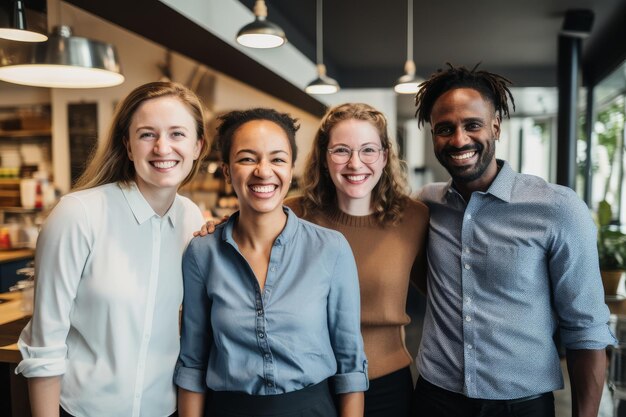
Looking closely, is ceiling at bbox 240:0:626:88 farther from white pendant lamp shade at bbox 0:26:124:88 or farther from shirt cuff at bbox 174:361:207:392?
shirt cuff at bbox 174:361:207:392

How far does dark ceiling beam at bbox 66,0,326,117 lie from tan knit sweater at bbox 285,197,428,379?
89.9 inches

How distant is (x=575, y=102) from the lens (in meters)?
5.50

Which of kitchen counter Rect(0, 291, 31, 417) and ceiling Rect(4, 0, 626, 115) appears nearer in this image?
kitchen counter Rect(0, 291, 31, 417)

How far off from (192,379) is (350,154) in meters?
0.88

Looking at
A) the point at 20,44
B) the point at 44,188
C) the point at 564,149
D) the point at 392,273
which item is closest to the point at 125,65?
the point at 44,188

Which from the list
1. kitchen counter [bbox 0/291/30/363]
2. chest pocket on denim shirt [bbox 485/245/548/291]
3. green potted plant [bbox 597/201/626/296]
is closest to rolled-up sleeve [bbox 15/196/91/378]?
kitchen counter [bbox 0/291/30/363]

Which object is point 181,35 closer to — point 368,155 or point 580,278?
point 368,155

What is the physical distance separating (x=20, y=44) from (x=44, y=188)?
3848 millimetres

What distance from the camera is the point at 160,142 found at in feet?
4.73

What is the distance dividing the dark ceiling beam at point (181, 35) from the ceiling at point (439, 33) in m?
0.57

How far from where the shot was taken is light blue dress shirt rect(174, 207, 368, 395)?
132 centimetres

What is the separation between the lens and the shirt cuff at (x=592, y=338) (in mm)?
1491

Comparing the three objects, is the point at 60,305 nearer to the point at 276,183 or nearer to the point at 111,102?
the point at 276,183

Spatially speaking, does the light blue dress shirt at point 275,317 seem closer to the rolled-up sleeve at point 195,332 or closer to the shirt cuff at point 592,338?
the rolled-up sleeve at point 195,332
